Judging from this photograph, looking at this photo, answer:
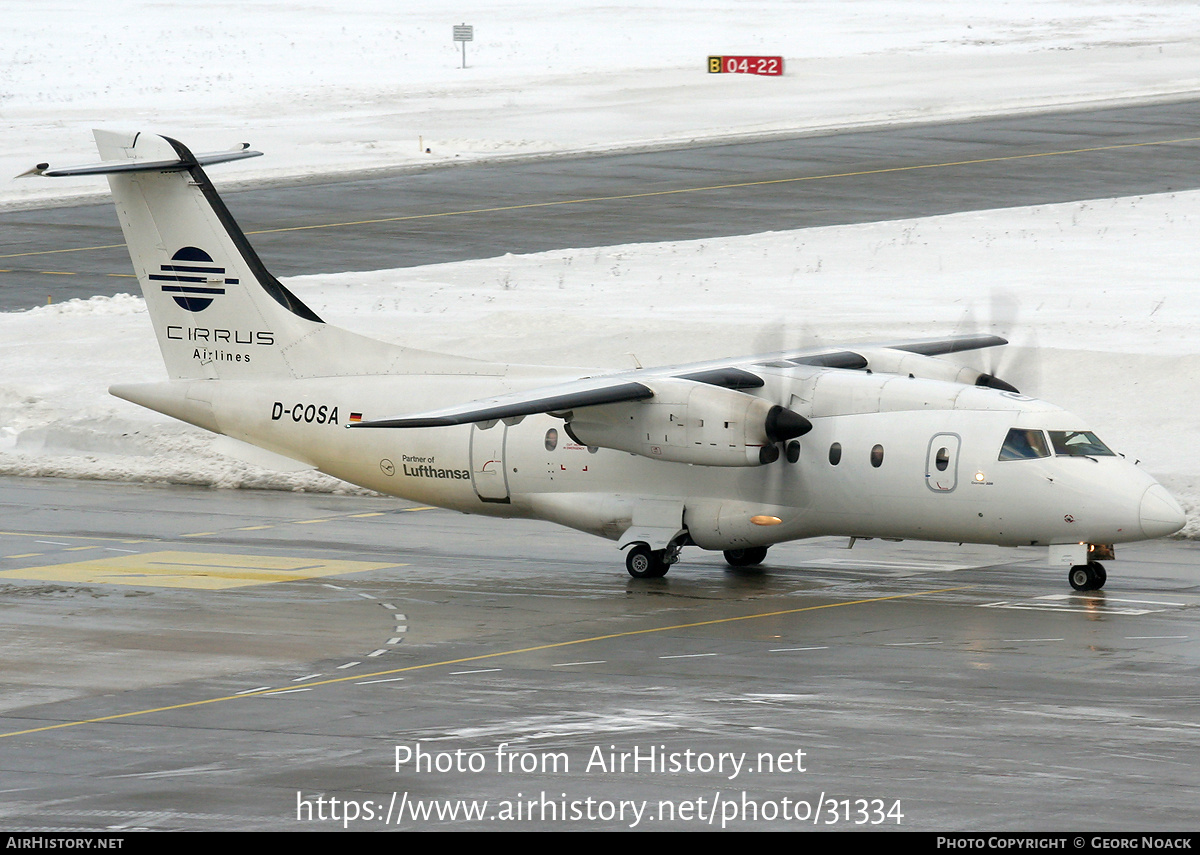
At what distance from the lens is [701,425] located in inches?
911

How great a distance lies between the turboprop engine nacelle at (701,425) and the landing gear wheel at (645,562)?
5.27 feet

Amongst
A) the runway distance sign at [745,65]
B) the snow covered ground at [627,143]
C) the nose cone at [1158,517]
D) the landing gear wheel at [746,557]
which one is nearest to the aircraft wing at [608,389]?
the snow covered ground at [627,143]

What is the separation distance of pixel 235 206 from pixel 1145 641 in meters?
41.2

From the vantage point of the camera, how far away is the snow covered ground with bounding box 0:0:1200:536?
3625 centimetres

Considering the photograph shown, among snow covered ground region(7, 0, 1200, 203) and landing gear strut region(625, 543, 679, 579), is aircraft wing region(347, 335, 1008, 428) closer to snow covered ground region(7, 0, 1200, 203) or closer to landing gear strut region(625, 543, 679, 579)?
landing gear strut region(625, 543, 679, 579)

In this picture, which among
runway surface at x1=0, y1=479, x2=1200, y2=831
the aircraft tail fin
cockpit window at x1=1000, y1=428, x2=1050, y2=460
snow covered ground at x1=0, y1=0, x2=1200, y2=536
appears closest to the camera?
runway surface at x1=0, y1=479, x2=1200, y2=831

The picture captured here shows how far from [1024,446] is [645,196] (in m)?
33.1

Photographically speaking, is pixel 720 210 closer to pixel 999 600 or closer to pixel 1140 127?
pixel 1140 127

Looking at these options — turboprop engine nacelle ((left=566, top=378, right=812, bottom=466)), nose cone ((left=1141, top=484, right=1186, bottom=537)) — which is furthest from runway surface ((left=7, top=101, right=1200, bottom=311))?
nose cone ((left=1141, top=484, right=1186, bottom=537))

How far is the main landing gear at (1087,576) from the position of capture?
901 inches

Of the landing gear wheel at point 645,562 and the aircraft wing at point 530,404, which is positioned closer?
the aircraft wing at point 530,404

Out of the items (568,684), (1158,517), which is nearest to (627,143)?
(1158,517)

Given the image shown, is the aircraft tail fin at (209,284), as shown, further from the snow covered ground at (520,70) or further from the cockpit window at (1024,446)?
the snow covered ground at (520,70)

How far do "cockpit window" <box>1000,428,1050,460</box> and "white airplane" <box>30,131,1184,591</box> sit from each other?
30 mm
